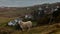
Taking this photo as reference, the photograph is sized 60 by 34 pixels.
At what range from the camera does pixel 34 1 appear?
7.93 feet

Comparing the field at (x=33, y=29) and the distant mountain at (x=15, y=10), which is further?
the distant mountain at (x=15, y=10)

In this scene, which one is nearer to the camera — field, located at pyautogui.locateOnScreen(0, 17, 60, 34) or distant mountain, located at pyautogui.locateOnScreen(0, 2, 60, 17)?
field, located at pyautogui.locateOnScreen(0, 17, 60, 34)

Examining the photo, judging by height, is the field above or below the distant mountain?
below

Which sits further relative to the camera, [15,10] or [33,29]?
[15,10]

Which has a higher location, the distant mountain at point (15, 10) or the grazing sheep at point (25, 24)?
the distant mountain at point (15, 10)

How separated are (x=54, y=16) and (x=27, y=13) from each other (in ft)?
1.45

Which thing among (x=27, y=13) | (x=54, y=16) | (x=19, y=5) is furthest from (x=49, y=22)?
(x=19, y=5)

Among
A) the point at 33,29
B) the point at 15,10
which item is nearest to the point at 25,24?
the point at 33,29

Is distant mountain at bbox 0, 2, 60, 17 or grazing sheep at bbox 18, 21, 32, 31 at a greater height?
distant mountain at bbox 0, 2, 60, 17

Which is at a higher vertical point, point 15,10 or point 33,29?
point 15,10

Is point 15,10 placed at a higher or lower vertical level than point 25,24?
higher

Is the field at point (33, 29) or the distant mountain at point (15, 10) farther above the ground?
the distant mountain at point (15, 10)

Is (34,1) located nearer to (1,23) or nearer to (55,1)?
(55,1)

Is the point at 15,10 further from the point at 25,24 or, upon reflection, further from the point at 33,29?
the point at 33,29
